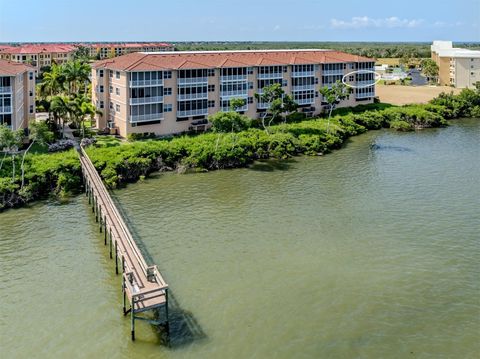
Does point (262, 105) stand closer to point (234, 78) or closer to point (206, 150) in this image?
point (234, 78)

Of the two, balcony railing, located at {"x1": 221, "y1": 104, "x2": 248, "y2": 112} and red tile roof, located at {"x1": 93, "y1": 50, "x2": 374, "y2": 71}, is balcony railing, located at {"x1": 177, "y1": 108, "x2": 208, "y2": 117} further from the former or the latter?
red tile roof, located at {"x1": 93, "y1": 50, "x2": 374, "y2": 71}

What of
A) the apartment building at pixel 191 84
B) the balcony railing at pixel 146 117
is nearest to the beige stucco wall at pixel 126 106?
the apartment building at pixel 191 84

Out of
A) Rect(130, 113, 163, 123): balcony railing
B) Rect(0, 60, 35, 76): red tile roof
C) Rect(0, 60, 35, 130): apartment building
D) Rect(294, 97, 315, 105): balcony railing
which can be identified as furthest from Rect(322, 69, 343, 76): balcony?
Rect(0, 60, 35, 76): red tile roof

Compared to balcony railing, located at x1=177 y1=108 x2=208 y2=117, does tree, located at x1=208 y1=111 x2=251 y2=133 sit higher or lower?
lower

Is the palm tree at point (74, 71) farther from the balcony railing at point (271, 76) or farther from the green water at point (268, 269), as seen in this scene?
the balcony railing at point (271, 76)

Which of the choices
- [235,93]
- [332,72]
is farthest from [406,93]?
[235,93]
